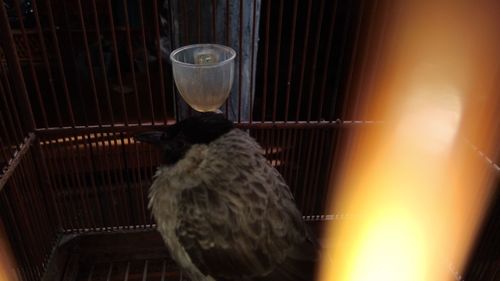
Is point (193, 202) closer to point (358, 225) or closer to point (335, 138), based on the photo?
point (335, 138)

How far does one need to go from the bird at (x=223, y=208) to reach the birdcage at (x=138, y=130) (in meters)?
0.19

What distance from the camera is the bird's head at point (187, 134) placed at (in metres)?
1.15

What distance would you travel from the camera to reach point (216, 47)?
1203 mm

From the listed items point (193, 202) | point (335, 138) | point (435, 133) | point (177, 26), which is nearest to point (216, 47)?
point (177, 26)

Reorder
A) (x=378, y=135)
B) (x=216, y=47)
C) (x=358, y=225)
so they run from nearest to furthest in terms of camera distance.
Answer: (x=216, y=47) → (x=378, y=135) → (x=358, y=225)

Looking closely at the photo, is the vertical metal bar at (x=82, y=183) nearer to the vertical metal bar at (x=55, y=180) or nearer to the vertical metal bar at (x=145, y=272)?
the vertical metal bar at (x=55, y=180)

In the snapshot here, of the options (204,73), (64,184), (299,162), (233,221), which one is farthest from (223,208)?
(64,184)

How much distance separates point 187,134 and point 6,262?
59 cm

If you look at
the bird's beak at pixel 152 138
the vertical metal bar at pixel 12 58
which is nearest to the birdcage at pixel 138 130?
the vertical metal bar at pixel 12 58

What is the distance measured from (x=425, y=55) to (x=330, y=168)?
0.46m

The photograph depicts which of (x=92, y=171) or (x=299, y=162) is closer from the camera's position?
(x=92, y=171)


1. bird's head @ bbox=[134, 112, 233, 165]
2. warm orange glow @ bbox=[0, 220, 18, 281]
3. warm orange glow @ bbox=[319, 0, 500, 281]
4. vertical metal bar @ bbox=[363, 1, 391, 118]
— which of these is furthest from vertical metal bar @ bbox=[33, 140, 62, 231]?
vertical metal bar @ bbox=[363, 1, 391, 118]

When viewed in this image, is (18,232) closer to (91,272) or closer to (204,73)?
(91,272)

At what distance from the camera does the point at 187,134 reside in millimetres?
1160
